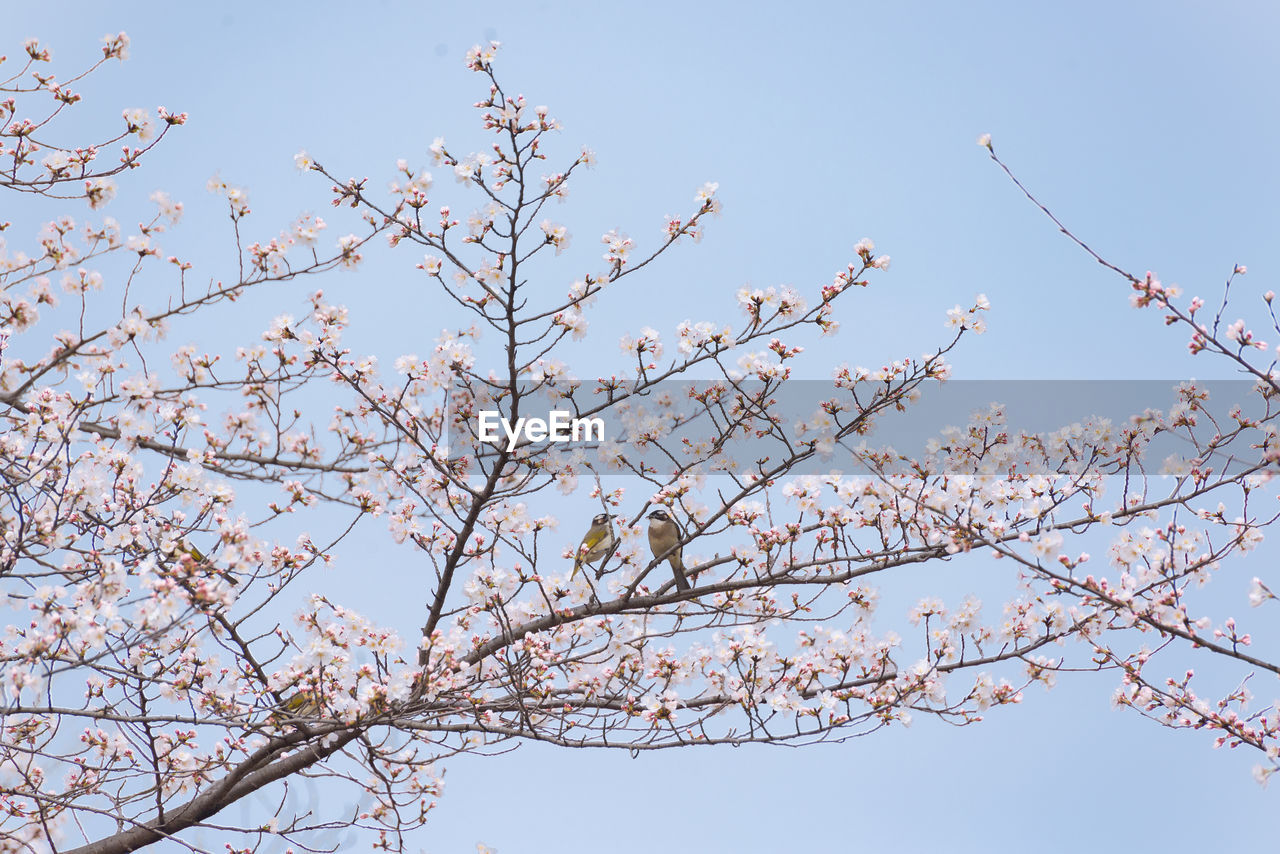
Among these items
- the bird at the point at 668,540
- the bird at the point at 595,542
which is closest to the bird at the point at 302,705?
the bird at the point at 595,542

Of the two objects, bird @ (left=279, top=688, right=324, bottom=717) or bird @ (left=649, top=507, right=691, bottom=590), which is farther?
bird @ (left=649, top=507, right=691, bottom=590)

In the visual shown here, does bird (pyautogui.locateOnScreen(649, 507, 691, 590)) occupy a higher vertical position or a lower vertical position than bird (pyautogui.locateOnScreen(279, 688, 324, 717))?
higher

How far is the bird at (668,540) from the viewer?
6727 mm

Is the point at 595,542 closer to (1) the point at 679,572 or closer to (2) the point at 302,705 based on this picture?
(1) the point at 679,572

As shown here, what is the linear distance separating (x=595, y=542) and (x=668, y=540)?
97 centimetres

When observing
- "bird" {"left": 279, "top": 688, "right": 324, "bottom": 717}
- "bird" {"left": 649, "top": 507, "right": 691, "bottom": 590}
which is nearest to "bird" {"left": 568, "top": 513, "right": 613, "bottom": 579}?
"bird" {"left": 649, "top": 507, "right": 691, "bottom": 590}

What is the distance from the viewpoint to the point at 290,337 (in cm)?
631

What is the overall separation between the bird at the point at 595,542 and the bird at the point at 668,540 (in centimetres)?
35

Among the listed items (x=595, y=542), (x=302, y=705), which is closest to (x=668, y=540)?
(x=595, y=542)

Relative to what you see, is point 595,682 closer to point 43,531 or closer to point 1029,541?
point 1029,541

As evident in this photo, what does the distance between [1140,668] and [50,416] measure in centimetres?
600

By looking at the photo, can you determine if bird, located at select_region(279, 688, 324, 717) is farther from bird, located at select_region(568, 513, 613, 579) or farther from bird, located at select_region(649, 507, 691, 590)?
bird, located at select_region(649, 507, 691, 590)

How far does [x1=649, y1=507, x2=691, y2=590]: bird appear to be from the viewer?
22.1 feet

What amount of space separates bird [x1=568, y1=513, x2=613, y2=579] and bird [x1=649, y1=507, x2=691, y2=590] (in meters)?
0.35
